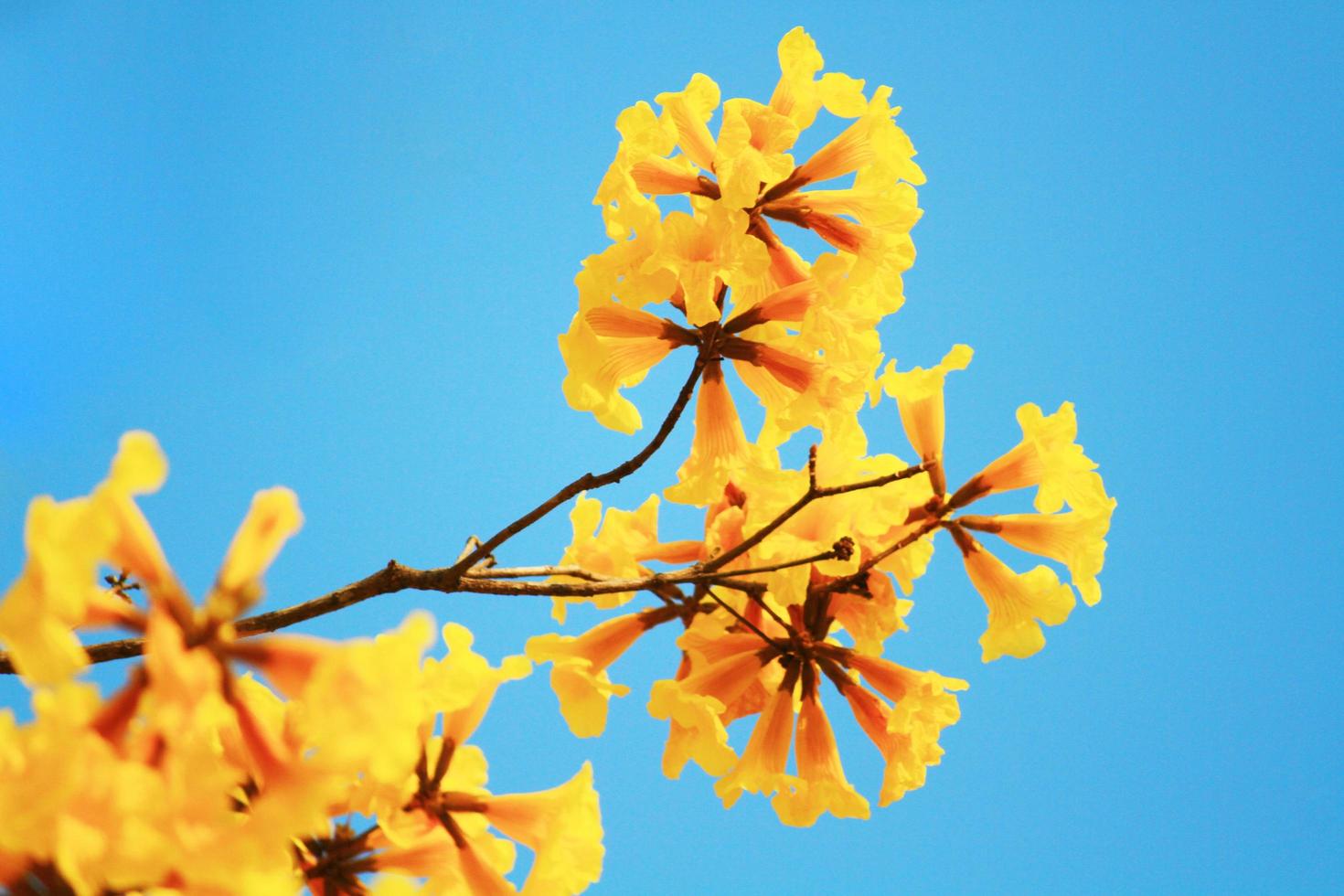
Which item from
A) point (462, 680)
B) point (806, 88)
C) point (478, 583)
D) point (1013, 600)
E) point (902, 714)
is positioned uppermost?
point (806, 88)

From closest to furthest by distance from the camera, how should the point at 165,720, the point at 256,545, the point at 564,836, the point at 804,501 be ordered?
the point at 165,720, the point at 256,545, the point at 564,836, the point at 804,501

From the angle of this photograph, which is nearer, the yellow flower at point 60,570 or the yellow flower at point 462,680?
the yellow flower at point 60,570

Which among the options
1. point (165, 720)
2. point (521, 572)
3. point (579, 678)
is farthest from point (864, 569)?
point (165, 720)

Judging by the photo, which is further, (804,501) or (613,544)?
(613,544)

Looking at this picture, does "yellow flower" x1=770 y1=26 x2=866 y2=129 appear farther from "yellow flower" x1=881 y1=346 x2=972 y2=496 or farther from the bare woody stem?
the bare woody stem

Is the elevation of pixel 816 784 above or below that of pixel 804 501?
below

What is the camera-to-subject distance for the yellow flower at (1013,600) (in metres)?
2.94

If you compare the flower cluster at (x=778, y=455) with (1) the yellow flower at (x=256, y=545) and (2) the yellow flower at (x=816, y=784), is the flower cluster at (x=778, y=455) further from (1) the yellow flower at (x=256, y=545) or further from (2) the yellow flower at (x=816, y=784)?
(1) the yellow flower at (x=256, y=545)

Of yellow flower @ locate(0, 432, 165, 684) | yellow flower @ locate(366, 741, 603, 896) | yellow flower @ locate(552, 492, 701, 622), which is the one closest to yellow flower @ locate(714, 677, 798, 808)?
yellow flower @ locate(552, 492, 701, 622)

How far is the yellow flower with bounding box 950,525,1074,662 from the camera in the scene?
9.64 feet

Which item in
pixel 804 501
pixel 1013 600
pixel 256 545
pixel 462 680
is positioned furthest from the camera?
pixel 1013 600

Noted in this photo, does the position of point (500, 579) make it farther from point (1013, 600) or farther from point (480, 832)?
point (1013, 600)

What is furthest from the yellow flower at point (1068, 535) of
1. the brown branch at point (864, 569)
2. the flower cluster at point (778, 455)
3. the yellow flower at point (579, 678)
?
the yellow flower at point (579, 678)

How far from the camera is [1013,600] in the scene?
3.00m
